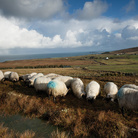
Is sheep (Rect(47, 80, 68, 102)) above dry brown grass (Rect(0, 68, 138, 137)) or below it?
above

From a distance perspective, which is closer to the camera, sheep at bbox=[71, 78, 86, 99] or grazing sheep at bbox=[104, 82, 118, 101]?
A: grazing sheep at bbox=[104, 82, 118, 101]

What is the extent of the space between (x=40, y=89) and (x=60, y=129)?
21.6ft

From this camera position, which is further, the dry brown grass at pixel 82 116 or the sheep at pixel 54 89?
the sheep at pixel 54 89

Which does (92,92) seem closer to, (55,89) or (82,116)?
(82,116)

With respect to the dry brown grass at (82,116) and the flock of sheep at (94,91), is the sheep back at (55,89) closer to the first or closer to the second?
the flock of sheep at (94,91)

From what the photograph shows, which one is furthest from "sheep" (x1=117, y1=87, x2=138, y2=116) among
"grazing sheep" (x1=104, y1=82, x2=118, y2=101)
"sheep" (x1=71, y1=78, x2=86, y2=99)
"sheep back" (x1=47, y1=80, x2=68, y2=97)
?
"sheep back" (x1=47, y1=80, x2=68, y2=97)

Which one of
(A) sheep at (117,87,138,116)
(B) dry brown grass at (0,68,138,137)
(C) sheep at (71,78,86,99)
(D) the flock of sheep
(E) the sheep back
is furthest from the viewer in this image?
(C) sheep at (71,78,86,99)

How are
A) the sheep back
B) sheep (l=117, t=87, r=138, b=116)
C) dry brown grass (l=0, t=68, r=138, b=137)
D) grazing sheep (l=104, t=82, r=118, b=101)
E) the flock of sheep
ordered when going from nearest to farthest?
dry brown grass (l=0, t=68, r=138, b=137) < sheep (l=117, t=87, r=138, b=116) < the flock of sheep < grazing sheep (l=104, t=82, r=118, b=101) < the sheep back

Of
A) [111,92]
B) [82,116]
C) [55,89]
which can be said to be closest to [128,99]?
[111,92]

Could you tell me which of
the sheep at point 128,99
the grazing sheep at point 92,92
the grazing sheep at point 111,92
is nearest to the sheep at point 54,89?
the grazing sheep at point 92,92

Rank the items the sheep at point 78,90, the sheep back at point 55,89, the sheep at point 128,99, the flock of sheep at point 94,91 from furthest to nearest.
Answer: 1. the sheep at point 78,90
2. the sheep back at point 55,89
3. the flock of sheep at point 94,91
4. the sheep at point 128,99

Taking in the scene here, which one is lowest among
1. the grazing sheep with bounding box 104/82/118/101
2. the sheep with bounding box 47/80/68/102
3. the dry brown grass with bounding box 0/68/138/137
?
the dry brown grass with bounding box 0/68/138/137

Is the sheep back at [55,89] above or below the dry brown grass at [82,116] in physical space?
above

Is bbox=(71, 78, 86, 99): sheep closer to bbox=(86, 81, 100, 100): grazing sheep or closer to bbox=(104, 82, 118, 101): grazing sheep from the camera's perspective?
bbox=(86, 81, 100, 100): grazing sheep
